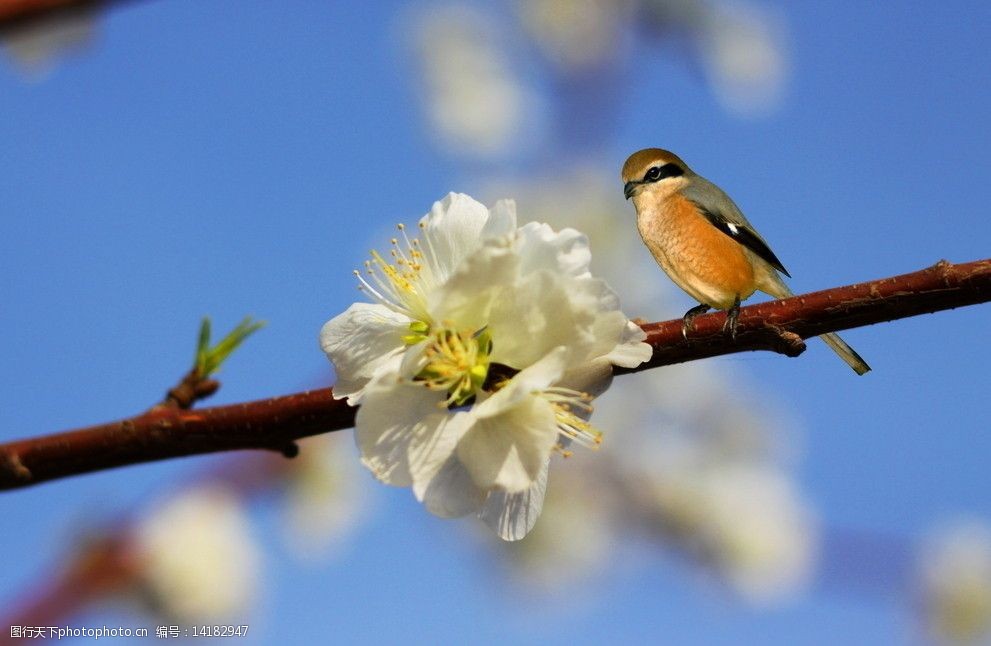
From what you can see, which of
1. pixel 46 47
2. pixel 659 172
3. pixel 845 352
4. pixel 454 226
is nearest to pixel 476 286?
pixel 454 226

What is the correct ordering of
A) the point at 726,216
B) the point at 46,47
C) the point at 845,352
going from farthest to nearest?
1. the point at 46,47
2. the point at 726,216
3. the point at 845,352

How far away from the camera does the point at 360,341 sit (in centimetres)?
127

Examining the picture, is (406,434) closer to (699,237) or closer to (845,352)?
(845,352)

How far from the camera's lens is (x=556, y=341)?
A: 1116 mm

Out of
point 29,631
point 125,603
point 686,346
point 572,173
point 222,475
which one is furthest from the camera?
point 572,173

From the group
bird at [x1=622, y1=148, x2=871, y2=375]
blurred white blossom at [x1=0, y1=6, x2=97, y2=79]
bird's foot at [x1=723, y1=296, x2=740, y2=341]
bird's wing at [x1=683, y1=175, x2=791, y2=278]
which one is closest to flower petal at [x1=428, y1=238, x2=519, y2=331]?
bird's foot at [x1=723, y1=296, x2=740, y2=341]

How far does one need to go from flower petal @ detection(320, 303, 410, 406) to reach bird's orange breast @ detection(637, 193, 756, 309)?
32.6 inches

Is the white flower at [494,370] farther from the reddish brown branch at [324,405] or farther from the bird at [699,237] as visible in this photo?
the bird at [699,237]

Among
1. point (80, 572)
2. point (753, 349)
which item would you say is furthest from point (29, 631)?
point (753, 349)

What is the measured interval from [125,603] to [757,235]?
2705 mm

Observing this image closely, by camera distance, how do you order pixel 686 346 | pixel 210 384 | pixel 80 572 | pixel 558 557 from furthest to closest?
pixel 558 557
pixel 80 572
pixel 210 384
pixel 686 346

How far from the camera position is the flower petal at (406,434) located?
1145 mm

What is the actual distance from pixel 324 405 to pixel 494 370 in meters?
0.26

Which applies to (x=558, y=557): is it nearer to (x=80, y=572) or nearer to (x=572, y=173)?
(x=572, y=173)
